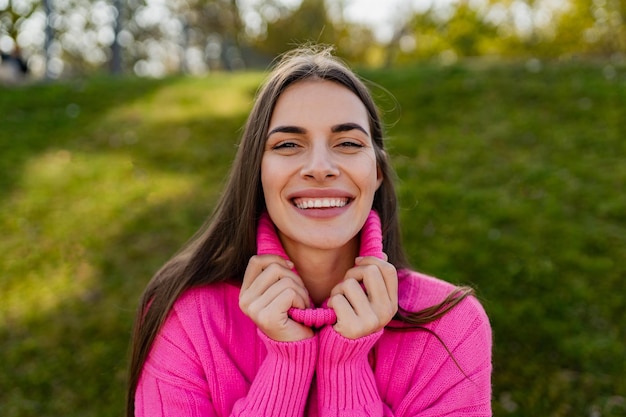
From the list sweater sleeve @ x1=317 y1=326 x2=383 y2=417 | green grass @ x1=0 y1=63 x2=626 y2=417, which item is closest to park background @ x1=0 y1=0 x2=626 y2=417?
green grass @ x1=0 y1=63 x2=626 y2=417

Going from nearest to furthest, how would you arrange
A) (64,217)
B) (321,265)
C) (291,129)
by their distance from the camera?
1. (291,129)
2. (321,265)
3. (64,217)

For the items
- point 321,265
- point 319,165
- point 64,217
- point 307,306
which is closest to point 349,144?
point 319,165

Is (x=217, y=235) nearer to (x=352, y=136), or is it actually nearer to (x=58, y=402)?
(x=352, y=136)

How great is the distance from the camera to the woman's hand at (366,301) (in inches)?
69.4

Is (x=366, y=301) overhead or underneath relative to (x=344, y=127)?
underneath

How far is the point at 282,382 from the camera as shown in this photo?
1.79 metres

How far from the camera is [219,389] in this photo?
1.91m

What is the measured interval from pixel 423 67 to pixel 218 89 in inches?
120

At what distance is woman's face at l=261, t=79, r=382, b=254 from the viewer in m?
1.88

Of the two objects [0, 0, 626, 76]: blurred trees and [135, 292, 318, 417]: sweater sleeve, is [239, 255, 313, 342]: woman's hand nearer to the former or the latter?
[135, 292, 318, 417]: sweater sleeve

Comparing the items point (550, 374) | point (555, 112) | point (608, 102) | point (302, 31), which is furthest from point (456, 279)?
point (302, 31)

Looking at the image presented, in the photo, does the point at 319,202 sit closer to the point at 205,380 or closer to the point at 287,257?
the point at 287,257

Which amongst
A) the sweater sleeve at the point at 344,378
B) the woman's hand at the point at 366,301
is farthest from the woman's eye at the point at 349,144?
the sweater sleeve at the point at 344,378

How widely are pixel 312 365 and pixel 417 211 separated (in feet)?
11.3
